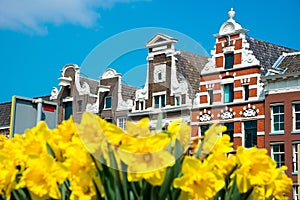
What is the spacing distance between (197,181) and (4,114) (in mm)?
25875

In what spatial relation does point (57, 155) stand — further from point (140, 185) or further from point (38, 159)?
point (140, 185)

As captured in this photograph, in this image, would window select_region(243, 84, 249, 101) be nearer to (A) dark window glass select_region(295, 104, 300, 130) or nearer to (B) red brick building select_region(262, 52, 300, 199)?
(B) red brick building select_region(262, 52, 300, 199)

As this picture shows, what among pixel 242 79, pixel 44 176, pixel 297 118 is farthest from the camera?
pixel 242 79

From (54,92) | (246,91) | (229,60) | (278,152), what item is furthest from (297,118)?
(54,92)

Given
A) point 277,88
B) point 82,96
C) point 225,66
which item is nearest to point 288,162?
point 277,88

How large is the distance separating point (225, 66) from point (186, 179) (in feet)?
56.0

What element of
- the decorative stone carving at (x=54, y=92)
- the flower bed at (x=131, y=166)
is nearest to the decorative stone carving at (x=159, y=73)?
the flower bed at (x=131, y=166)

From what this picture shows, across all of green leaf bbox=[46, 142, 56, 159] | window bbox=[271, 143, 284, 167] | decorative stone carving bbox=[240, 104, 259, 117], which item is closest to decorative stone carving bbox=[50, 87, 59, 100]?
decorative stone carving bbox=[240, 104, 259, 117]

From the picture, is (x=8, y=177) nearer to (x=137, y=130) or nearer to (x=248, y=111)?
(x=137, y=130)

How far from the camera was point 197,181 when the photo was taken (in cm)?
101

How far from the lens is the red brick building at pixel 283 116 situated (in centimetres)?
1588

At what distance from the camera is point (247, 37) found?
1819 centimetres

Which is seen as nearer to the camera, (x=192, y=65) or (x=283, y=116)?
(x=192, y=65)

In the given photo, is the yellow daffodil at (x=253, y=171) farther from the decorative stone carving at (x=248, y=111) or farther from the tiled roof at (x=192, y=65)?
the decorative stone carving at (x=248, y=111)
